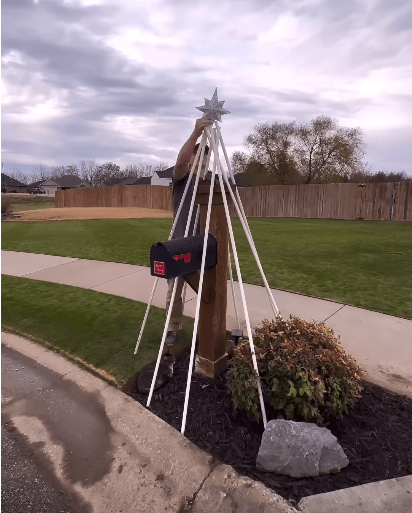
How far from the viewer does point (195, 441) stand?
8.76 feet

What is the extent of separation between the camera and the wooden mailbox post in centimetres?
326

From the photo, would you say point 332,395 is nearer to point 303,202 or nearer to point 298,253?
point 298,253

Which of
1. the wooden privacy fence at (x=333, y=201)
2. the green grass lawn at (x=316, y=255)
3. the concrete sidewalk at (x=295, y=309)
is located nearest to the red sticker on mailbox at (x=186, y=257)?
the concrete sidewalk at (x=295, y=309)


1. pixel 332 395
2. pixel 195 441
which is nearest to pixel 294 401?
pixel 332 395

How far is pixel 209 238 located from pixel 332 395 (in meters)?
1.61

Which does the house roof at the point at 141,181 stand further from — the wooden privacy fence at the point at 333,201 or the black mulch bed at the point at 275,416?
the black mulch bed at the point at 275,416

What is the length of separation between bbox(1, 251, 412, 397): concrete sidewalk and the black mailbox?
187 cm

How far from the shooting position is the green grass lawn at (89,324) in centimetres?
389

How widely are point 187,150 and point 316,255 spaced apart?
706 centimetres

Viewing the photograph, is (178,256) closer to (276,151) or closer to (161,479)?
(161,479)

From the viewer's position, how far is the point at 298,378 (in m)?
2.69

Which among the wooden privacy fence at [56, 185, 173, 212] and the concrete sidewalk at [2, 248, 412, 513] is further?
the wooden privacy fence at [56, 185, 173, 212]

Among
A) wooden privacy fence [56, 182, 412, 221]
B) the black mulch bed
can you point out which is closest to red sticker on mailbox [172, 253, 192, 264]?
the black mulch bed

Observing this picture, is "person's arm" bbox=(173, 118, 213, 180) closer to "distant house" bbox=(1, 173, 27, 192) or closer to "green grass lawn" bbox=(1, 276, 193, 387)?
"green grass lawn" bbox=(1, 276, 193, 387)
